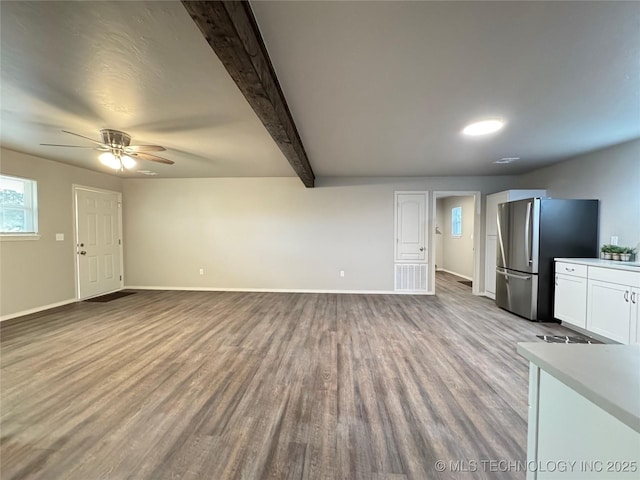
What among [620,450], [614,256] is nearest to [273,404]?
[620,450]

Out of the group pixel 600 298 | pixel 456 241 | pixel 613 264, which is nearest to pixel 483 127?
pixel 613 264

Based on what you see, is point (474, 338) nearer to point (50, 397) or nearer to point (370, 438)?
point (370, 438)

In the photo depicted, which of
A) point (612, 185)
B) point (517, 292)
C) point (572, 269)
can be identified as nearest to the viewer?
point (572, 269)

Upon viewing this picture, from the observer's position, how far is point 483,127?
2867 mm

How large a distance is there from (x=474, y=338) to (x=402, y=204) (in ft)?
9.98

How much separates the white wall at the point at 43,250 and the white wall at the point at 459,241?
341 inches

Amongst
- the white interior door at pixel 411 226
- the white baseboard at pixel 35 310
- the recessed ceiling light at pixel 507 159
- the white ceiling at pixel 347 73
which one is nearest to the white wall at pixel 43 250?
the white baseboard at pixel 35 310

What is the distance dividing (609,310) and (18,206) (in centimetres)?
800

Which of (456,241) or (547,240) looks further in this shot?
(456,241)

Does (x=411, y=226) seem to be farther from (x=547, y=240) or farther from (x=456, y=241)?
(x=456, y=241)

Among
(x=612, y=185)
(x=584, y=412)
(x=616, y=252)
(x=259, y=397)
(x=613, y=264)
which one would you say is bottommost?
(x=259, y=397)

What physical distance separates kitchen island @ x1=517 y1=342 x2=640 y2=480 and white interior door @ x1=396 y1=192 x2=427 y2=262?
15.4ft

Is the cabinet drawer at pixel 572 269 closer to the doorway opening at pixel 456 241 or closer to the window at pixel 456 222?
the doorway opening at pixel 456 241

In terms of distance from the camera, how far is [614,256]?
336 centimetres
